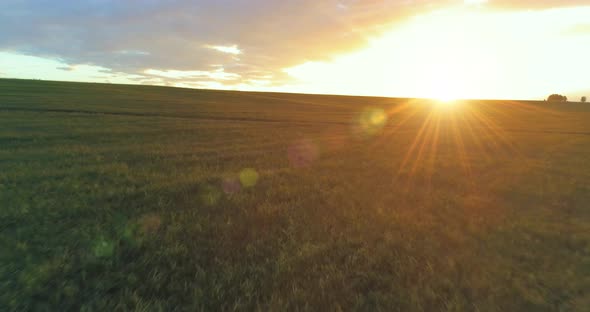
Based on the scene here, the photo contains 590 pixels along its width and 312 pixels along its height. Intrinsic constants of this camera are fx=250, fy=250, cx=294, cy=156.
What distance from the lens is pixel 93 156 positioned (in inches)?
322

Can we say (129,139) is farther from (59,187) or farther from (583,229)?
(583,229)

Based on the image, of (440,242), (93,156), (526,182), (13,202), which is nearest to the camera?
(440,242)

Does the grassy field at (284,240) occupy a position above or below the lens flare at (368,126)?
below

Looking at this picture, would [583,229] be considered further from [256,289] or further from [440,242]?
[256,289]

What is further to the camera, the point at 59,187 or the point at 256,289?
the point at 59,187

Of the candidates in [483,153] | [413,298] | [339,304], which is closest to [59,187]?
[339,304]

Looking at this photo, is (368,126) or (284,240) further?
(368,126)

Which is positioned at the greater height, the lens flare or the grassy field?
the lens flare

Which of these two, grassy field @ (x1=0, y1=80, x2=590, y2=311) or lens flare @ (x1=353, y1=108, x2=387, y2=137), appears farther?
lens flare @ (x1=353, y1=108, x2=387, y2=137)

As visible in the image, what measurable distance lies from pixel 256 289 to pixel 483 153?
42.4ft

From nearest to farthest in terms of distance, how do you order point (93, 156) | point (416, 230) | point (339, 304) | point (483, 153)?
point (339, 304)
point (416, 230)
point (93, 156)
point (483, 153)

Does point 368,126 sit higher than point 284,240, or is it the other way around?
point 368,126

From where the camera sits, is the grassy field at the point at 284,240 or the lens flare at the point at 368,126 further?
the lens flare at the point at 368,126

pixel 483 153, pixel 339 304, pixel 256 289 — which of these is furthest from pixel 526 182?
pixel 256 289
